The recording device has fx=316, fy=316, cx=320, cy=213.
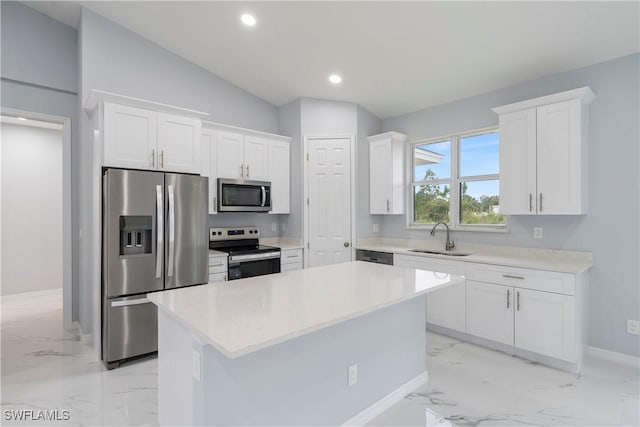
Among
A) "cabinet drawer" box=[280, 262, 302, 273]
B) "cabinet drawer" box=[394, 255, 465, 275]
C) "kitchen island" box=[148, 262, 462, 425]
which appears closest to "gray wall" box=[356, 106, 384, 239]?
"cabinet drawer" box=[394, 255, 465, 275]

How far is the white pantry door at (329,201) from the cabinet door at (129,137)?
2004mm

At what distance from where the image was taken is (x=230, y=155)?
3957mm

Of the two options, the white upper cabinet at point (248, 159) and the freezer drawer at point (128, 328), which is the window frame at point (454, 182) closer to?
the white upper cabinet at point (248, 159)

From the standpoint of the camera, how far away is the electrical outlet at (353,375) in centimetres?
189

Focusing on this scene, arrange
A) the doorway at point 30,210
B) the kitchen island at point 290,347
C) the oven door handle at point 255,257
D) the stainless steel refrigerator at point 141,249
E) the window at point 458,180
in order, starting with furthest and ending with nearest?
the doorway at point 30,210 → the window at point 458,180 → the oven door handle at point 255,257 → the stainless steel refrigerator at point 141,249 → the kitchen island at point 290,347

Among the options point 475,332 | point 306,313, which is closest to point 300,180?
point 475,332

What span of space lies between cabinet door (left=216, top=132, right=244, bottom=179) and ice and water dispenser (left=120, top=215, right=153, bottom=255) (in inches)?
48.0

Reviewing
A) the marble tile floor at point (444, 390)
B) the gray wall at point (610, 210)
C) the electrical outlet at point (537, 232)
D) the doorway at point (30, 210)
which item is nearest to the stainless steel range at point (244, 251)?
the marble tile floor at point (444, 390)

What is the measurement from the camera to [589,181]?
292cm

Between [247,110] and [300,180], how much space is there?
49.1 inches

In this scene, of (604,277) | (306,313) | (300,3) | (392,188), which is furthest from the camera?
(392,188)

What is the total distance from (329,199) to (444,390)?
2622mm

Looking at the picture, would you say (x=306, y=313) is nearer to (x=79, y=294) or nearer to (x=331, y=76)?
(x=331, y=76)

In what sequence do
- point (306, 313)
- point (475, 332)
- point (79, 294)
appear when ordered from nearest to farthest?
1. point (306, 313)
2. point (475, 332)
3. point (79, 294)
